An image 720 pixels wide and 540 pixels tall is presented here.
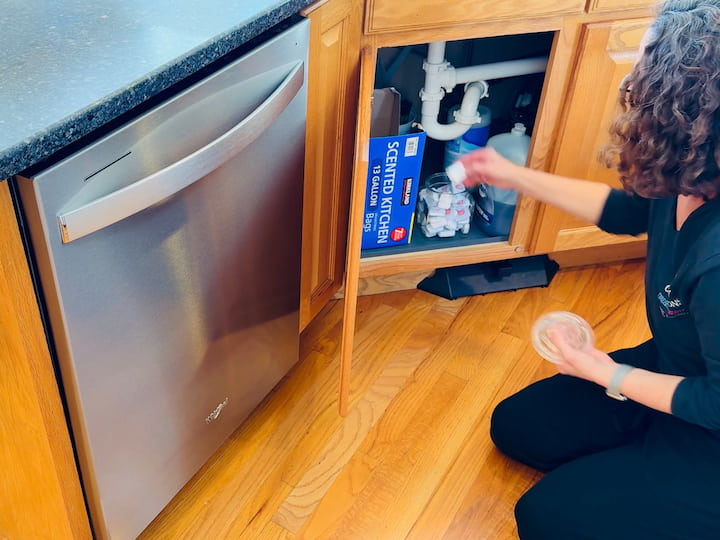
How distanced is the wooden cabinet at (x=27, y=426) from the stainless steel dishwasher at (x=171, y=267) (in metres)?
0.02

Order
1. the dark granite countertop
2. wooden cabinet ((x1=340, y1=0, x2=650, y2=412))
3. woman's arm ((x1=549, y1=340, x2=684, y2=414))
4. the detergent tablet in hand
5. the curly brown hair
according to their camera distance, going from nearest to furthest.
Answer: the dark granite countertop < the curly brown hair < woman's arm ((x1=549, y1=340, x2=684, y2=414)) < the detergent tablet in hand < wooden cabinet ((x1=340, y1=0, x2=650, y2=412))

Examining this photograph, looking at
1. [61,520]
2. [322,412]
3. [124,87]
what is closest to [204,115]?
[124,87]

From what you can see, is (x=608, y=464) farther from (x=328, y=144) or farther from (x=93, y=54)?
(x=93, y=54)

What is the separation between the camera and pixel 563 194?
130 cm

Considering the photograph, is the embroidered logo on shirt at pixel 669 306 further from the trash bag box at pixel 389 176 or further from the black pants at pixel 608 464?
the trash bag box at pixel 389 176

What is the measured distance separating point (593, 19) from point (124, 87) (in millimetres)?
970

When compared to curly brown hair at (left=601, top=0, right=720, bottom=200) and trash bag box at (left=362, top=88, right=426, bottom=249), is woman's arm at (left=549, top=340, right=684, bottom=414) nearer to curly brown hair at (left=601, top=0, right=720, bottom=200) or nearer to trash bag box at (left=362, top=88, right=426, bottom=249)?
curly brown hair at (left=601, top=0, right=720, bottom=200)

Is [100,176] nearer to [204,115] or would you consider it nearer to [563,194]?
[204,115]

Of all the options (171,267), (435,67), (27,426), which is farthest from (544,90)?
(27,426)

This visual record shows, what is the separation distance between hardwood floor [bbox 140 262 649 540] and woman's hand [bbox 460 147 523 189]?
51 cm

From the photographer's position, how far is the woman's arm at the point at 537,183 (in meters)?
1.28

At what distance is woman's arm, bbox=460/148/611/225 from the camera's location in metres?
1.28

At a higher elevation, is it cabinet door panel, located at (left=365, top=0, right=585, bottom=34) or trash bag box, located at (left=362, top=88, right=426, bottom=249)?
A: cabinet door panel, located at (left=365, top=0, right=585, bottom=34)

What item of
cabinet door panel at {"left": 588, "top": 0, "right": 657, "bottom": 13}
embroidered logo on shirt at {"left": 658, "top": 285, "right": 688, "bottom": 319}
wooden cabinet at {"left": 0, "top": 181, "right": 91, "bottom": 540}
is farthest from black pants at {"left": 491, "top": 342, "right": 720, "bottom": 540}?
wooden cabinet at {"left": 0, "top": 181, "right": 91, "bottom": 540}
